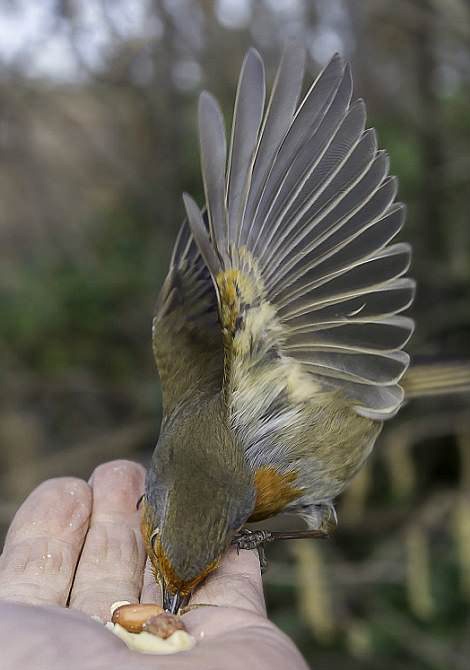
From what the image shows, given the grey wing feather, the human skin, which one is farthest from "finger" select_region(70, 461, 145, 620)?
the grey wing feather

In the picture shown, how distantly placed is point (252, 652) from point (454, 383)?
1.87m

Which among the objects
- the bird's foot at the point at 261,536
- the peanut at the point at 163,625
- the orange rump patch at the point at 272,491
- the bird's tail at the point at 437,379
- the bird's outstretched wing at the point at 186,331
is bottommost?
the peanut at the point at 163,625

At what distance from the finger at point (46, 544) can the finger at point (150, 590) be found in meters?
0.24

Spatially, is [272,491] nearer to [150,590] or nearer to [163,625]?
[150,590]

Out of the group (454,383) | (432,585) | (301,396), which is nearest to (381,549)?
(432,585)

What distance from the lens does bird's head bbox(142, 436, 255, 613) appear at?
282cm

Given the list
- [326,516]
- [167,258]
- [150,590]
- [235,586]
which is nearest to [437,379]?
[326,516]

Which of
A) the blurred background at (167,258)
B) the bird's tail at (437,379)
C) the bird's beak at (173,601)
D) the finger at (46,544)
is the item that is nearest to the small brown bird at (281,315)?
the bird's beak at (173,601)

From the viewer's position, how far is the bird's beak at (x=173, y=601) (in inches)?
111

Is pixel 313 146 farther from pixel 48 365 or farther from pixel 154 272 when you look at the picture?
pixel 48 365

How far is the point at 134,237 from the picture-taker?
322 inches

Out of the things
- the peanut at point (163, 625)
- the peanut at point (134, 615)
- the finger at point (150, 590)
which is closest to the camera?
the peanut at point (163, 625)

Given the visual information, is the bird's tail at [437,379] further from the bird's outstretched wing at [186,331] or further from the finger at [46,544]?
the finger at [46,544]

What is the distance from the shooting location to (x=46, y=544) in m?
3.11
